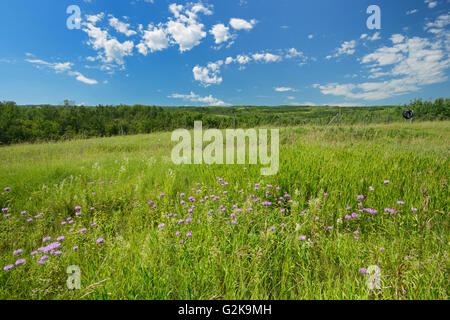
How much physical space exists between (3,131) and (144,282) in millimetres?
54585

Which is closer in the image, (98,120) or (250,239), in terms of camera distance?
(250,239)

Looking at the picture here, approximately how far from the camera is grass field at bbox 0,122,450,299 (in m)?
1.34

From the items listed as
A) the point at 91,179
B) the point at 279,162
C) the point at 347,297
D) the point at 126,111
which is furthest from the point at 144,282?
the point at 126,111

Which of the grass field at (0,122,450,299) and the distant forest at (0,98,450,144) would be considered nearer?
the grass field at (0,122,450,299)

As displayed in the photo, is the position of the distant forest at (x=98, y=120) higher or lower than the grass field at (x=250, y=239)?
higher

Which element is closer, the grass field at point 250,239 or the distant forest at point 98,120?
the grass field at point 250,239

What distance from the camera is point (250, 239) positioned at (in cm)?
177

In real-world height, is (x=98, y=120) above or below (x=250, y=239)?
above

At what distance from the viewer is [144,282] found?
131 centimetres

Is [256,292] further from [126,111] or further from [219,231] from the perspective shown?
[126,111]

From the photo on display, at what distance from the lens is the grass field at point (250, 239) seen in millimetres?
1337
